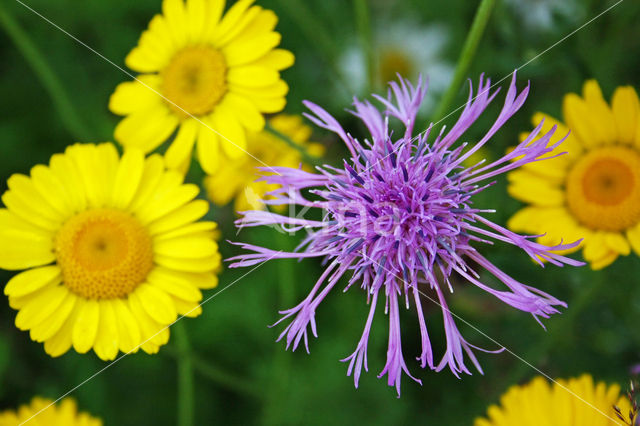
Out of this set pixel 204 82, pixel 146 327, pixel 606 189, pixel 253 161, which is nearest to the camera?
pixel 146 327

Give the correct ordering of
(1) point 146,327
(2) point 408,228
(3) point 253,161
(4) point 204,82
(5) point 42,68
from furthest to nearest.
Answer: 1. (3) point 253,161
2. (5) point 42,68
3. (4) point 204,82
4. (1) point 146,327
5. (2) point 408,228

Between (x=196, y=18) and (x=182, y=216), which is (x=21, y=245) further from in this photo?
(x=196, y=18)

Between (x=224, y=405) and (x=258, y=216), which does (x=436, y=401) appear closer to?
(x=224, y=405)

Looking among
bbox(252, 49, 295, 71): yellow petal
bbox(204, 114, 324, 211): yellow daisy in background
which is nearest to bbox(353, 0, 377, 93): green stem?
bbox(204, 114, 324, 211): yellow daisy in background

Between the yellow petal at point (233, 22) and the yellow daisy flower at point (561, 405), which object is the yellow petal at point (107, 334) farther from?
the yellow daisy flower at point (561, 405)

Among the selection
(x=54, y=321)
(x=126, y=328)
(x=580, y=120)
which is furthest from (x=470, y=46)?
(x=54, y=321)

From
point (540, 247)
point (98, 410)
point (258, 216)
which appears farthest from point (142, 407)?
point (540, 247)

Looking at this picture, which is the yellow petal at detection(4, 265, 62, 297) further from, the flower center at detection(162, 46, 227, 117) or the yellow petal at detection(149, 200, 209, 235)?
the flower center at detection(162, 46, 227, 117)
